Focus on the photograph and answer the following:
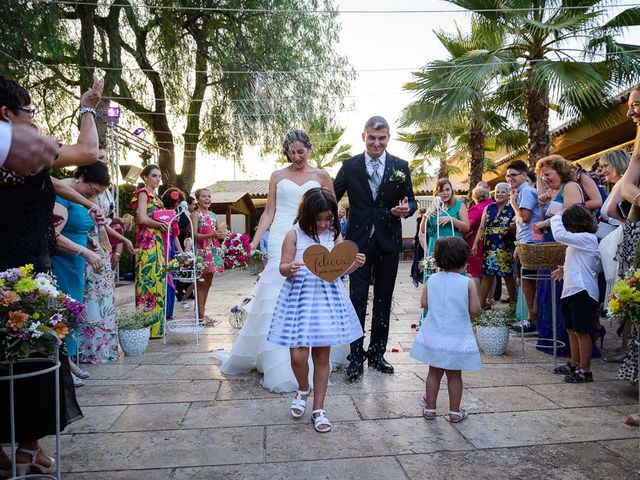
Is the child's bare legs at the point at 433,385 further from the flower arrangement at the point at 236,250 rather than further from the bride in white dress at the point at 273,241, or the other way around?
the flower arrangement at the point at 236,250

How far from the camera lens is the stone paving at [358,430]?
2521 millimetres

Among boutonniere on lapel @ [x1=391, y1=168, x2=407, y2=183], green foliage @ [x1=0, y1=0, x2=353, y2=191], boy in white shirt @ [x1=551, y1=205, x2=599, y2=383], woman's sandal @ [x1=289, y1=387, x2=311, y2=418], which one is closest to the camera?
woman's sandal @ [x1=289, y1=387, x2=311, y2=418]

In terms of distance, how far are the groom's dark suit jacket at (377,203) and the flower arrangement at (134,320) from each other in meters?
2.39

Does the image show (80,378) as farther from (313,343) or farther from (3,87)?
(3,87)

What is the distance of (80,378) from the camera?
4242 millimetres

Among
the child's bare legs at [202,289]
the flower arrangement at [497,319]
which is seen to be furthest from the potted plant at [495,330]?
the child's bare legs at [202,289]

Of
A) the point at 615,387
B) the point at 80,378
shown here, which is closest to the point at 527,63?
the point at 615,387

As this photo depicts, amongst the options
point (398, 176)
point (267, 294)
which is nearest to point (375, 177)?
point (398, 176)

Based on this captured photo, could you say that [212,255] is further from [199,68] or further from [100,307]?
[199,68]

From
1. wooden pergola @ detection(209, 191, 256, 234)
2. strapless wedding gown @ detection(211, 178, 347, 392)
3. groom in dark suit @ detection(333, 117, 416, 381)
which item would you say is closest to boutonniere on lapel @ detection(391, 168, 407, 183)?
groom in dark suit @ detection(333, 117, 416, 381)

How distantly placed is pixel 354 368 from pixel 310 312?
3.92 feet

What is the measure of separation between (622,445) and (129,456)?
2596mm

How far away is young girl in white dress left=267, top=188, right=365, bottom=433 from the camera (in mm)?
3129

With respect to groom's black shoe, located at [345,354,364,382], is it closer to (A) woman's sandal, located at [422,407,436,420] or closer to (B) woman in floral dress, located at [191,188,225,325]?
(A) woman's sandal, located at [422,407,436,420]
